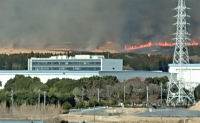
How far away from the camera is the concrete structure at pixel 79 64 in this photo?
104 metres

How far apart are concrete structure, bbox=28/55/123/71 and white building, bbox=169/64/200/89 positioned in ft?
39.6

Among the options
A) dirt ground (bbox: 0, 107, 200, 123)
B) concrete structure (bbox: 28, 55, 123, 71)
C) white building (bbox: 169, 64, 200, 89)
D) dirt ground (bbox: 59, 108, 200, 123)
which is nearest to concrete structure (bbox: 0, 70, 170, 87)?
concrete structure (bbox: 28, 55, 123, 71)

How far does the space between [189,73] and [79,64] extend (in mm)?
19266

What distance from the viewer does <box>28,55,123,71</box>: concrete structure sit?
10388 centimetres

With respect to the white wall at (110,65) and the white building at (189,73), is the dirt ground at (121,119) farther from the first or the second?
the white wall at (110,65)

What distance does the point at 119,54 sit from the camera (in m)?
148

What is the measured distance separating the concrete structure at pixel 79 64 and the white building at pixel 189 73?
12061 millimetres

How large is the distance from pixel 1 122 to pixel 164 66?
77.9m

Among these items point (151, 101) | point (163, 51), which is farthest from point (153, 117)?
point (163, 51)

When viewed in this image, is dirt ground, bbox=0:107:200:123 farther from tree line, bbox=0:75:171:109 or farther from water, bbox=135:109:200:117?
tree line, bbox=0:75:171:109

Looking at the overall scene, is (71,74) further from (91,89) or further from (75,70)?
(91,89)

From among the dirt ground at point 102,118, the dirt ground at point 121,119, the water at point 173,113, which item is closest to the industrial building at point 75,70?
the dirt ground at point 102,118

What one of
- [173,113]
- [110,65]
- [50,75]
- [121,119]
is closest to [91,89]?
[50,75]

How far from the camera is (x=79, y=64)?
104 metres
